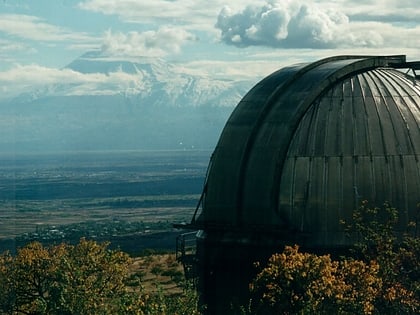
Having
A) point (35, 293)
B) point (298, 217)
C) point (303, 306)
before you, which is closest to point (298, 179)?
point (298, 217)

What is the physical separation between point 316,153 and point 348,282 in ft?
27.3

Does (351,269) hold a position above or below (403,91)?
below

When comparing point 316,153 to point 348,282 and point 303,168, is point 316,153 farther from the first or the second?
point 348,282

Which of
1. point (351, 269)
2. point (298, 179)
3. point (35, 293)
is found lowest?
point (35, 293)

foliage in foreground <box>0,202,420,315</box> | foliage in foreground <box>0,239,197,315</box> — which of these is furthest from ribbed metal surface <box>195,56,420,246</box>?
foliage in foreground <box>0,239,197,315</box>

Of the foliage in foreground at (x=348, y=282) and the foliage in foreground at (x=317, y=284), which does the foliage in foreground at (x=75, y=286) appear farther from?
the foliage in foreground at (x=348, y=282)

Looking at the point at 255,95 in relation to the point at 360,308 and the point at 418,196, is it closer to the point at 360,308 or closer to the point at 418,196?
the point at 418,196

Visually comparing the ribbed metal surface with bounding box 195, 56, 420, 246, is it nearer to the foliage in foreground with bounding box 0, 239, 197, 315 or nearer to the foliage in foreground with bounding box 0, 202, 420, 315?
the foliage in foreground with bounding box 0, 202, 420, 315

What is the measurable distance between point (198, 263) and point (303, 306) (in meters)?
10.8

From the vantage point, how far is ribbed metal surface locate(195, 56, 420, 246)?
43281 mm

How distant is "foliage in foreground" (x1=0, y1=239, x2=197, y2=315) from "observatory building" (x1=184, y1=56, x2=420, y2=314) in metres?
3.54

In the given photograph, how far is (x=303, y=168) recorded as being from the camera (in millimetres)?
43750

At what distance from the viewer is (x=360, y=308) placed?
36062 millimetres

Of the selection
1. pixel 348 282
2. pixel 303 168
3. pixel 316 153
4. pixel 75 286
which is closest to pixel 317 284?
pixel 348 282
